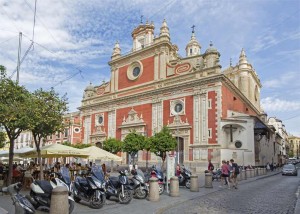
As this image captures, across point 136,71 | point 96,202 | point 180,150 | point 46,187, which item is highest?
point 136,71

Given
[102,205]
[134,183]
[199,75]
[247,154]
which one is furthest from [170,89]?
[102,205]

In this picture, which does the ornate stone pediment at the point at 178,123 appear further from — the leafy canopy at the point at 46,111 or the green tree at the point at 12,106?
the green tree at the point at 12,106

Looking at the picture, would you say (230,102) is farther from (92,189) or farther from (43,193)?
(43,193)

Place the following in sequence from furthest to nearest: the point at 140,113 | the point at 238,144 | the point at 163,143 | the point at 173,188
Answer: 1. the point at 140,113
2. the point at 238,144
3. the point at 163,143
4. the point at 173,188

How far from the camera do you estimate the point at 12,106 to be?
42.4ft

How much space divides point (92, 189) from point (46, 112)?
18.3ft

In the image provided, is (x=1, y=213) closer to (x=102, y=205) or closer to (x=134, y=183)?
(x=102, y=205)

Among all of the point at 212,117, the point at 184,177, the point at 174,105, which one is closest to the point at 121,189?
the point at 184,177

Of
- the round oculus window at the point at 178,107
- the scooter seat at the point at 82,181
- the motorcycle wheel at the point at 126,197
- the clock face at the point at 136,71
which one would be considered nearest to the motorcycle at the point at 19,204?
the scooter seat at the point at 82,181

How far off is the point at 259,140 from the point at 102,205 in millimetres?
29280

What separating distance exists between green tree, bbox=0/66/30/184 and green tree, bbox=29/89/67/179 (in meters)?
0.32

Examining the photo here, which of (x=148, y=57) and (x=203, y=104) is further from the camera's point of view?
(x=148, y=57)

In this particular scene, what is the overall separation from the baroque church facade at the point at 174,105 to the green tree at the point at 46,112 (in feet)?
57.2

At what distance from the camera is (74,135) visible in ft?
162
